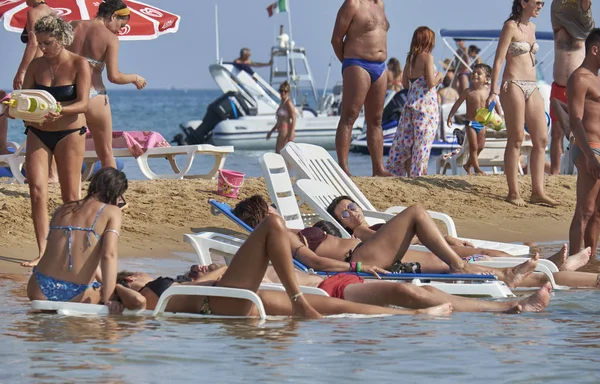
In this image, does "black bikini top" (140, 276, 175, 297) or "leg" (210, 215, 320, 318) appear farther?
"black bikini top" (140, 276, 175, 297)

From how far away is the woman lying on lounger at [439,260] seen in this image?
6.87 meters

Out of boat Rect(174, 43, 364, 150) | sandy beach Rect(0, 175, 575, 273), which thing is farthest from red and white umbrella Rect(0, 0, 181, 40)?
boat Rect(174, 43, 364, 150)

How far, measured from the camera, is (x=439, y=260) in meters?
7.00

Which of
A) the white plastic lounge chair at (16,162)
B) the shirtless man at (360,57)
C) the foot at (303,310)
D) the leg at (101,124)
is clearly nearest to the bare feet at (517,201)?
the shirtless man at (360,57)

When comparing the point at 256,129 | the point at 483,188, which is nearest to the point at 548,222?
the point at 483,188

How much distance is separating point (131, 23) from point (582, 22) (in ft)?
14.6

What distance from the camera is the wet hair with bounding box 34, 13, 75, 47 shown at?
6668 mm

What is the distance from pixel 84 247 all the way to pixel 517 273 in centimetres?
261

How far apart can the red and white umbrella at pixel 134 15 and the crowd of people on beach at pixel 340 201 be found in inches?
86.1

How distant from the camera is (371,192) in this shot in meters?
10.3

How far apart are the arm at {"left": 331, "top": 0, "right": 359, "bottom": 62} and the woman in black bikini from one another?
3.43 m

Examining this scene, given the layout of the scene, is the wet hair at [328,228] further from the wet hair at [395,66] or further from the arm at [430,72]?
the wet hair at [395,66]

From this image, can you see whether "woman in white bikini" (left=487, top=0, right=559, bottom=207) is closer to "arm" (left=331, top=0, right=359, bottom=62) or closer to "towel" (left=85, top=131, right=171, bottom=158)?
"arm" (left=331, top=0, right=359, bottom=62)

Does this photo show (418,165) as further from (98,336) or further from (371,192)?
(98,336)
